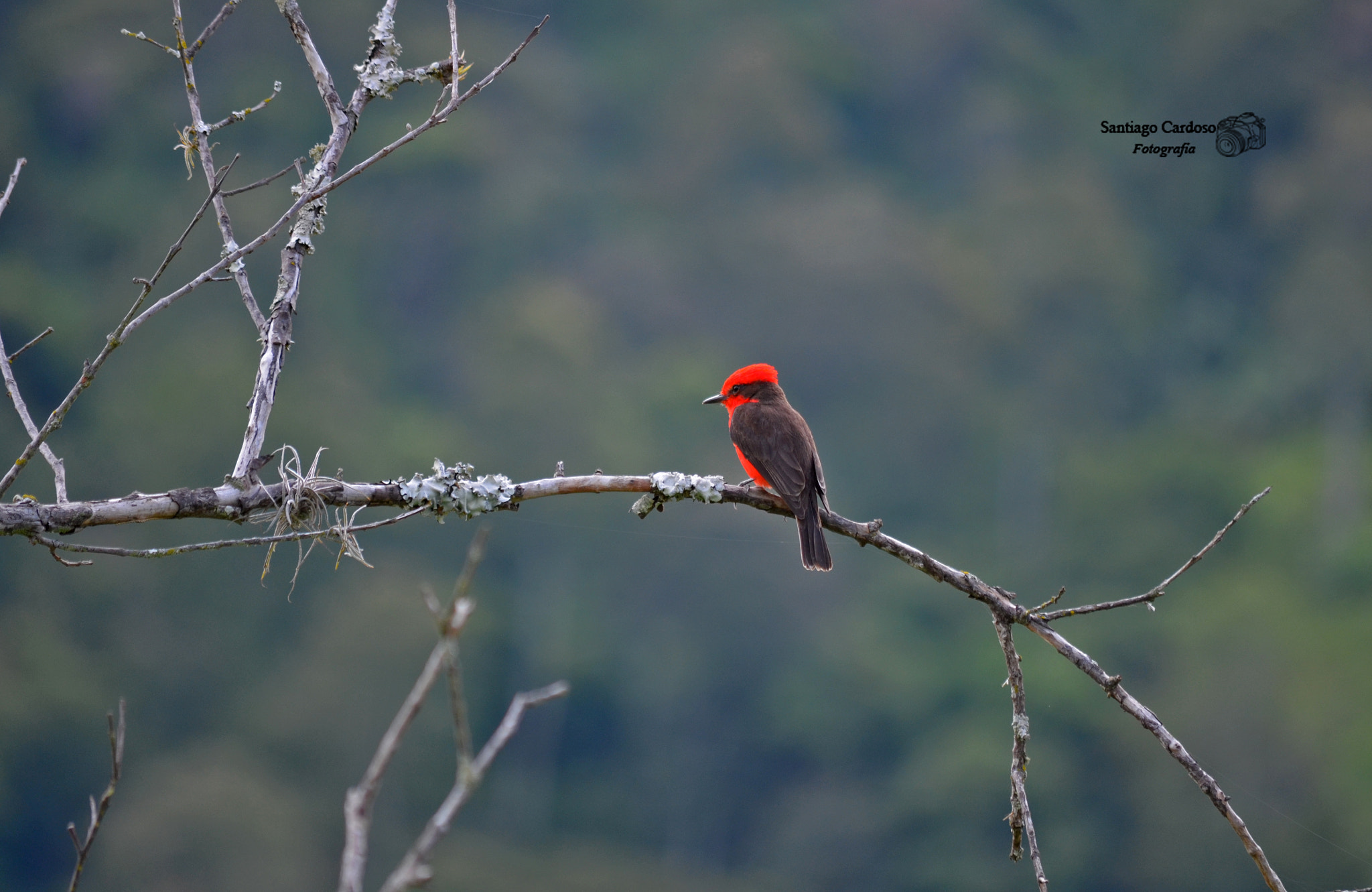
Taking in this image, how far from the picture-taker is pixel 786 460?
247 inches

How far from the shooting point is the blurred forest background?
164 feet

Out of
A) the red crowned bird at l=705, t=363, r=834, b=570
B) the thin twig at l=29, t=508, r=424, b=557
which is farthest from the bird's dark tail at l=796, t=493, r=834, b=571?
the thin twig at l=29, t=508, r=424, b=557

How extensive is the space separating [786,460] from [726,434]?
5392 cm

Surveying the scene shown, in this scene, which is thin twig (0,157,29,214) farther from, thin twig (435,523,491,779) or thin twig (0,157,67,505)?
thin twig (435,523,491,779)

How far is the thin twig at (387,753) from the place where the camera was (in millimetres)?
1733

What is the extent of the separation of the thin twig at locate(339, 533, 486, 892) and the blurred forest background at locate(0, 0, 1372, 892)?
1545 inches

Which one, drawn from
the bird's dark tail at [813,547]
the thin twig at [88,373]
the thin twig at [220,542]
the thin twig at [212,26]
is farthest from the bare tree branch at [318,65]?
the bird's dark tail at [813,547]

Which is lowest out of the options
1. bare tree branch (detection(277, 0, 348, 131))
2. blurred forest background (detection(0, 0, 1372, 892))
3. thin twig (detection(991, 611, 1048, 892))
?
thin twig (detection(991, 611, 1048, 892))

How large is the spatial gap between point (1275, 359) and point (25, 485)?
60.3m

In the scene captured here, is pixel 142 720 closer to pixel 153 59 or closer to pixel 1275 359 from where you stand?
pixel 153 59

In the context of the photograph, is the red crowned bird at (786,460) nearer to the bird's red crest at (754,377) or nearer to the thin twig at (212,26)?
the bird's red crest at (754,377)

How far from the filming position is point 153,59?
68.7 meters

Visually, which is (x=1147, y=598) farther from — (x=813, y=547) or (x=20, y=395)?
(x=20, y=395)

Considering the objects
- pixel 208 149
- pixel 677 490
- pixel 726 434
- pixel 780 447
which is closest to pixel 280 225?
pixel 208 149
